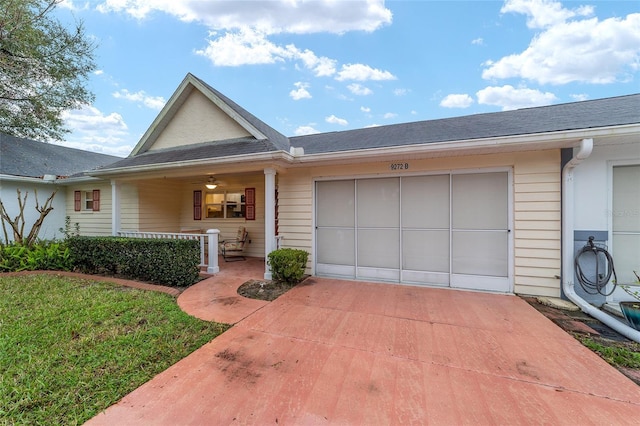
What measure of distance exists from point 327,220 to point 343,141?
2.52 metres

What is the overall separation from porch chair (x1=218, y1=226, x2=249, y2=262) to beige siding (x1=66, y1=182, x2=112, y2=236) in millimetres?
4285

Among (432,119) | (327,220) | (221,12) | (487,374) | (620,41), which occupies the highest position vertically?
(221,12)

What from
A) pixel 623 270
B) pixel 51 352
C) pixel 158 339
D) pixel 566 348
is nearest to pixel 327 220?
pixel 158 339

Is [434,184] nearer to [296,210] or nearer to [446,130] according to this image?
[446,130]

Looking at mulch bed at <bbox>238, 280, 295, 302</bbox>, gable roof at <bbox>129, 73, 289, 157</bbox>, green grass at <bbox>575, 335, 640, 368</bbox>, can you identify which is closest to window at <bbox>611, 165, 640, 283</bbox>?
green grass at <bbox>575, 335, 640, 368</bbox>

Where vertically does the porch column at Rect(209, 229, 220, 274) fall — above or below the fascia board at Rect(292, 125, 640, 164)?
below

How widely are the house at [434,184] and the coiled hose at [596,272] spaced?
198 mm

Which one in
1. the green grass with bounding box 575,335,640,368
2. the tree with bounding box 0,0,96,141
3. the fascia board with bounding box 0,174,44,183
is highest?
the tree with bounding box 0,0,96,141

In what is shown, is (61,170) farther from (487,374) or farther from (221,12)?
(487,374)

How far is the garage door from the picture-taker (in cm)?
485

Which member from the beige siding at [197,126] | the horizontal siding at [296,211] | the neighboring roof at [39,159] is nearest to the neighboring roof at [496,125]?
the horizontal siding at [296,211]

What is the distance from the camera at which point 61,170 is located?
32.6 ft

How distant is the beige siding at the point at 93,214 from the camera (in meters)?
8.73

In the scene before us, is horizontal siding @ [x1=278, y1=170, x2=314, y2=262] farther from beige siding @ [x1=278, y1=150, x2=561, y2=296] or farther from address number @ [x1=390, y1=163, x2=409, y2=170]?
beige siding @ [x1=278, y1=150, x2=561, y2=296]
